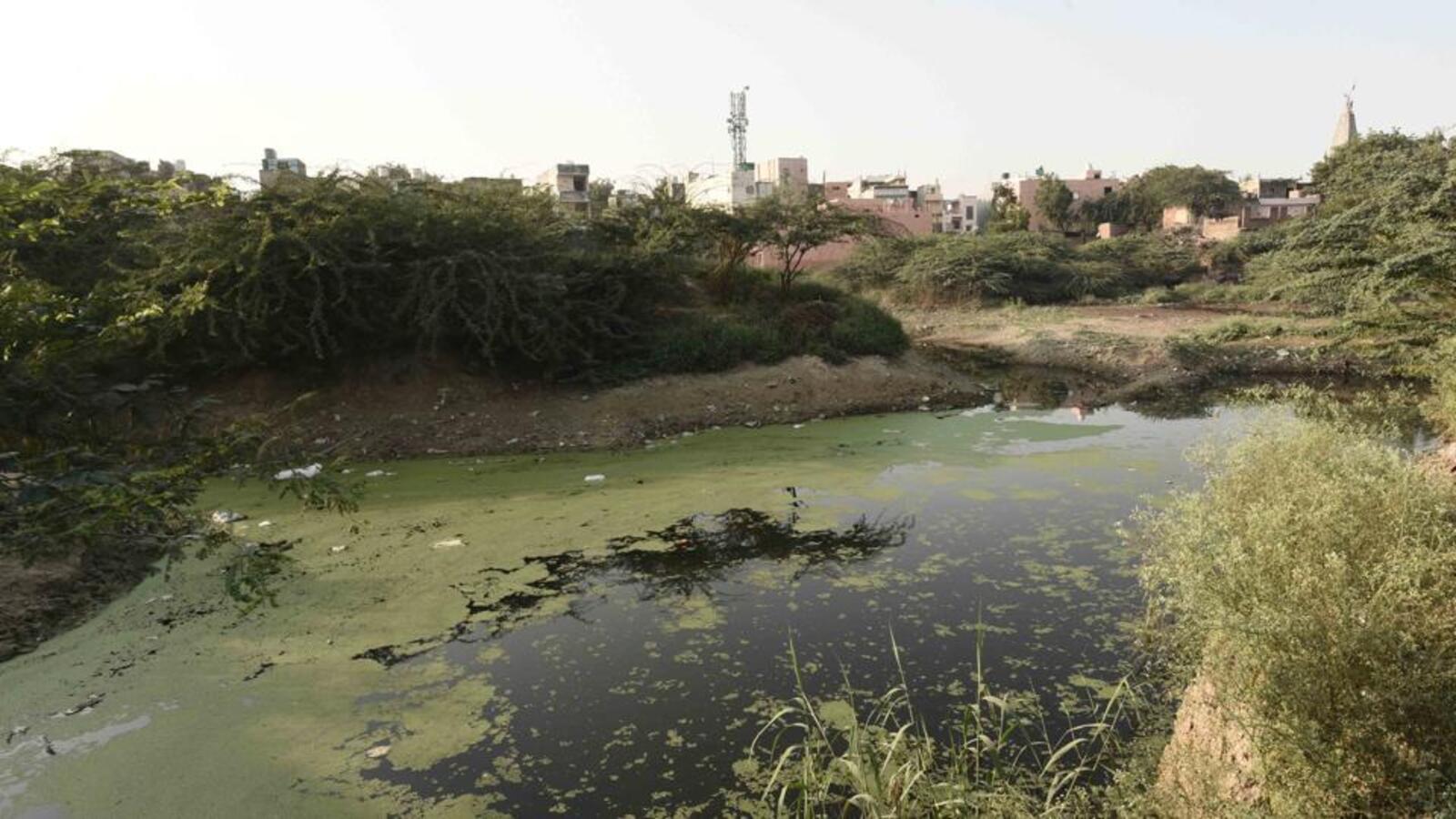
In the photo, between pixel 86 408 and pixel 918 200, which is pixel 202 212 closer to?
pixel 86 408

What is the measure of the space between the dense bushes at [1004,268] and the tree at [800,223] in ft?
26.2

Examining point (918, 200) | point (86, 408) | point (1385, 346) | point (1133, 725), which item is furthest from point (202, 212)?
point (918, 200)

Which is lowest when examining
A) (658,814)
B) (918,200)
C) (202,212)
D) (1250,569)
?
(658,814)

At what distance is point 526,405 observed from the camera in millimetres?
11250

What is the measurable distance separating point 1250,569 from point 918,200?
63613mm

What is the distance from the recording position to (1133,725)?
378 cm

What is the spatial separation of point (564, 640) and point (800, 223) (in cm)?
1167

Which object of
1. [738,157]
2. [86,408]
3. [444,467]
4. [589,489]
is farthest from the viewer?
[738,157]

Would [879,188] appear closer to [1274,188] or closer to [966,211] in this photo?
[966,211]

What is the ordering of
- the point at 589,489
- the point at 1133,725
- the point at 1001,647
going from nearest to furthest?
1. the point at 1133,725
2. the point at 1001,647
3. the point at 589,489

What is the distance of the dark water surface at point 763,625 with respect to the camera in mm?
3658

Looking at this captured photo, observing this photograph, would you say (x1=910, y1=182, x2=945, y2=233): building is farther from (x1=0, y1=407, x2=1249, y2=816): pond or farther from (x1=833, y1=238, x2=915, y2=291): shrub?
(x1=0, y1=407, x2=1249, y2=816): pond

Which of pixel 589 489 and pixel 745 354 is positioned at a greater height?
pixel 745 354

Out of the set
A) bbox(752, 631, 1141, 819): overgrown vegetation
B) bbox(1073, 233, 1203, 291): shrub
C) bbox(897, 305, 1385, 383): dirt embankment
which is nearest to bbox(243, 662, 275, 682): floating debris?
bbox(752, 631, 1141, 819): overgrown vegetation
